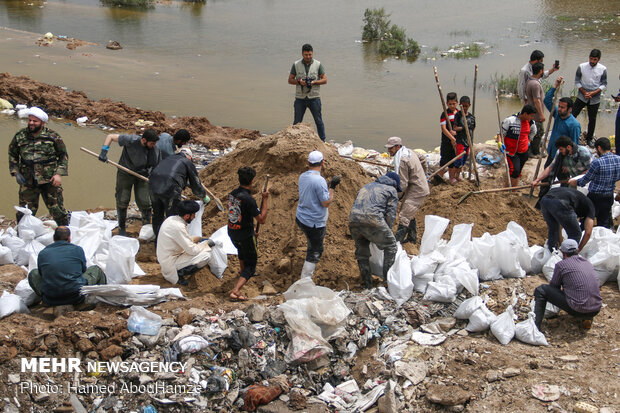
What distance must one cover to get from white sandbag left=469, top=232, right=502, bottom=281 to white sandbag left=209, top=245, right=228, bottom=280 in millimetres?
2425

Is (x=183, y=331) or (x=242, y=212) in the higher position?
(x=242, y=212)

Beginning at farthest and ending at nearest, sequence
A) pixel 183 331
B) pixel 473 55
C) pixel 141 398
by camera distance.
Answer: pixel 473 55 → pixel 183 331 → pixel 141 398

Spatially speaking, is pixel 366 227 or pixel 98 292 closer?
pixel 98 292

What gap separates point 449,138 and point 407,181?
71.1 inches

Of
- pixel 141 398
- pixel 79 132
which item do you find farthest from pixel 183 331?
pixel 79 132

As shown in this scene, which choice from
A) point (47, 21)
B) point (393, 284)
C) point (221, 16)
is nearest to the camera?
point (393, 284)

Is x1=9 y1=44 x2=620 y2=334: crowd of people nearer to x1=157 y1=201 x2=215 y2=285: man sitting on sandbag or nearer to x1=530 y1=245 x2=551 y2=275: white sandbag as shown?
x1=157 y1=201 x2=215 y2=285: man sitting on sandbag

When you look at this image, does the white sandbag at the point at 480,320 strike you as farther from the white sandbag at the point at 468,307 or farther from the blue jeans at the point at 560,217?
the blue jeans at the point at 560,217

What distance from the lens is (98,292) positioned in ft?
15.1

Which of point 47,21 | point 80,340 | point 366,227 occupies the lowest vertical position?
point 80,340

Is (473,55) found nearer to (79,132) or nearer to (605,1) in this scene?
(605,1)

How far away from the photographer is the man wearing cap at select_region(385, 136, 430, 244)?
5.73 metres

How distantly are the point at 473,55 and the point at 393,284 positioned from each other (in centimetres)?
1376

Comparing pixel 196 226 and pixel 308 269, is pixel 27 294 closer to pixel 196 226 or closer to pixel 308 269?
pixel 196 226
